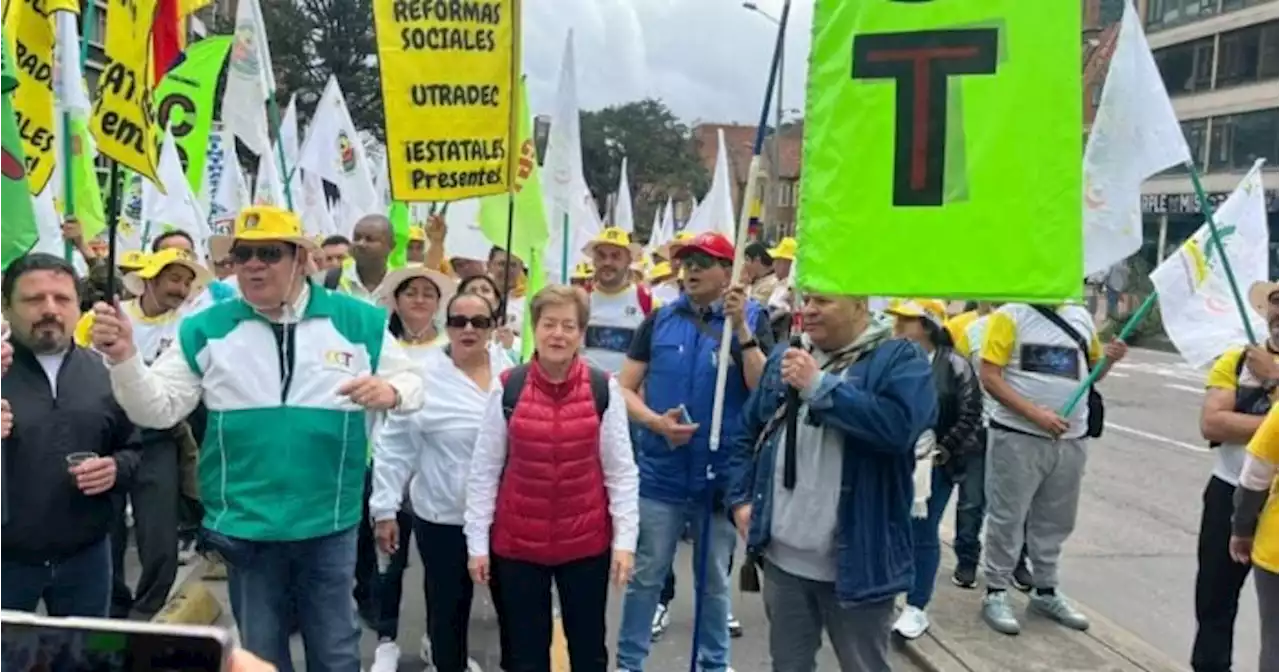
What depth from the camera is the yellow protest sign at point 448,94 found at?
5.33 m

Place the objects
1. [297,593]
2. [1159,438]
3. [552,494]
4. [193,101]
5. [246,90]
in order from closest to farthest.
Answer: [297,593] → [552,494] → [193,101] → [246,90] → [1159,438]

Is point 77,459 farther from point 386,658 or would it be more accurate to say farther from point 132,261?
point 132,261

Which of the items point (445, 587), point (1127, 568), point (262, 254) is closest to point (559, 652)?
point (445, 587)

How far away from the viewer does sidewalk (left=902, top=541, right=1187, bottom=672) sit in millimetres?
5320

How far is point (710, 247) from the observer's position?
5004 millimetres

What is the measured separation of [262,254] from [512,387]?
1.00 metres

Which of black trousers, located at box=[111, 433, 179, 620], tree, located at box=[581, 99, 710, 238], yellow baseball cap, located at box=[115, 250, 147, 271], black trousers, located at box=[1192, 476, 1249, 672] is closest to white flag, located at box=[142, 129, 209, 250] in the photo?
yellow baseball cap, located at box=[115, 250, 147, 271]

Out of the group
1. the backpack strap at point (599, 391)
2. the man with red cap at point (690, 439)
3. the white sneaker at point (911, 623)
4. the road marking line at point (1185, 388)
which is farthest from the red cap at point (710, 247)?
the road marking line at point (1185, 388)

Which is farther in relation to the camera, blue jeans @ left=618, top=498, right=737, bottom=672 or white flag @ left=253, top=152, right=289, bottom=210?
white flag @ left=253, top=152, right=289, bottom=210

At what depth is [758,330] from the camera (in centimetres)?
537

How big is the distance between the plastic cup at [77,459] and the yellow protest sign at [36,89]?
166cm

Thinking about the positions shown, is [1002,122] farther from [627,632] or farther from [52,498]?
[52,498]

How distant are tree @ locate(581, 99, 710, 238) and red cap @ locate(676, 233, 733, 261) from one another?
2488 inches

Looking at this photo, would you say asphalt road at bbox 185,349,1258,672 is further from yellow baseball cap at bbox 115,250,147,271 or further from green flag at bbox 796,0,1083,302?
green flag at bbox 796,0,1083,302
